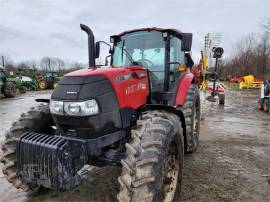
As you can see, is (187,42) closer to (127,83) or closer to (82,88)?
(127,83)

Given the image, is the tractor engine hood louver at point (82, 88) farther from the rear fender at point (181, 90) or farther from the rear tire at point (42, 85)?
the rear tire at point (42, 85)

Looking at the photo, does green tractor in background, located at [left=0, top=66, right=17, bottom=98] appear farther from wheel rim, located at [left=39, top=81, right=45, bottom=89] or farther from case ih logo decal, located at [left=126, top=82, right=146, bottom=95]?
case ih logo decal, located at [left=126, top=82, right=146, bottom=95]

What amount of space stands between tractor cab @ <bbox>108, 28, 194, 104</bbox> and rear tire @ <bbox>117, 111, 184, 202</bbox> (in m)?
0.98

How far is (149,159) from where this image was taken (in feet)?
8.60

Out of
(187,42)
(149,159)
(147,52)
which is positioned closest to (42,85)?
(147,52)

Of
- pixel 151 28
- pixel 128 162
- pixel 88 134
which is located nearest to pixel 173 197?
pixel 128 162

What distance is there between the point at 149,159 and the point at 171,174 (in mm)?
860

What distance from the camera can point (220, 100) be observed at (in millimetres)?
14375

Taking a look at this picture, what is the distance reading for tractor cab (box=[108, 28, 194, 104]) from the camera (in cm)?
415

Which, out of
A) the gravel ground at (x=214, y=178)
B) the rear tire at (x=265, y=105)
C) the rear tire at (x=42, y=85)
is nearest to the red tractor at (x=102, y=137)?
the gravel ground at (x=214, y=178)

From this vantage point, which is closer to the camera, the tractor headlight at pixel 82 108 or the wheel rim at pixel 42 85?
the tractor headlight at pixel 82 108

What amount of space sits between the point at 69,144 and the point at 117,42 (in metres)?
2.38

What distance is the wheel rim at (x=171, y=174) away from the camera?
3.19 m

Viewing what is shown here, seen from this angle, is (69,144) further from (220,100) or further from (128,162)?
(220,100)
